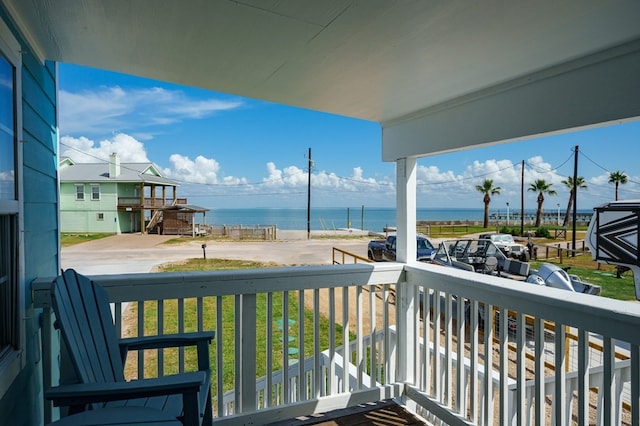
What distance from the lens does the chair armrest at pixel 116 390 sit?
1.16 m

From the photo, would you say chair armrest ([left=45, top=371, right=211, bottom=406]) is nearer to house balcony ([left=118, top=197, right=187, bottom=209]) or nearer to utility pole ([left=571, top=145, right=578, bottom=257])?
utility pole ([left=571, top=145, right=578, bottom=257])

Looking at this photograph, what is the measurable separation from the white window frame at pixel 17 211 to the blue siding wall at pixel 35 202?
5cm

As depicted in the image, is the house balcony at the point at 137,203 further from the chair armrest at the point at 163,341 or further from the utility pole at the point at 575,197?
the utility pole at the point at 575,197

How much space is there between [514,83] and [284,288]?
5.51 ft

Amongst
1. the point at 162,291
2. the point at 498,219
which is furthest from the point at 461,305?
the point at 498,219

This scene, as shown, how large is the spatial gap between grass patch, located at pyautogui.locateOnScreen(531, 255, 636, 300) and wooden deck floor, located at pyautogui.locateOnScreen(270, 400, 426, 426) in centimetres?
140

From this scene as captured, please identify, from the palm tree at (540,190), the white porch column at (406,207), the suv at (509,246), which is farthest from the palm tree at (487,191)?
the white porch column at (406,207)

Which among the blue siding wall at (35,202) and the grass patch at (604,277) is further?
the grass patch at (604,277)

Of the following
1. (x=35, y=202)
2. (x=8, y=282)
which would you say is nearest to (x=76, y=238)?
(x=35, y=202)

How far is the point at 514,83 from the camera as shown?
1836 millimetres

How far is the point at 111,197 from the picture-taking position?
491 centimetres

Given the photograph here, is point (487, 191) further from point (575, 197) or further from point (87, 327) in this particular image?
point (87, 327)

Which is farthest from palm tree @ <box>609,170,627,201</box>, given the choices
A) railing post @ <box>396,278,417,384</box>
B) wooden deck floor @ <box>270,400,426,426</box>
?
wooden deck floor @ <box>270,400,426,426</box>

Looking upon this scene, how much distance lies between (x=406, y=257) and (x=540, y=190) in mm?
3053
